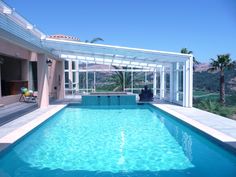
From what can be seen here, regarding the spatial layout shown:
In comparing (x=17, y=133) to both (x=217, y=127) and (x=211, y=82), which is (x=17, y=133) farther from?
(x=211, y=82)

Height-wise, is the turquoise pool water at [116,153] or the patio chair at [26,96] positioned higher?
the patio chair at [26,96]

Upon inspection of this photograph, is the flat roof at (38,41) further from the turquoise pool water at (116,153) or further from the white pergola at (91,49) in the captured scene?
the turquoise pool water at (116,153)

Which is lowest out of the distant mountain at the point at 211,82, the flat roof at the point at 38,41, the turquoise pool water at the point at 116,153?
the turquoise pool water at the point at 116,153

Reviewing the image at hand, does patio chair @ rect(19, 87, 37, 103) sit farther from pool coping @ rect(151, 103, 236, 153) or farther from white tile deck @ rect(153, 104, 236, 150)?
pool coping @ rect(151, 103, 236, 153)

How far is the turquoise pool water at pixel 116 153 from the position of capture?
6.05 metres

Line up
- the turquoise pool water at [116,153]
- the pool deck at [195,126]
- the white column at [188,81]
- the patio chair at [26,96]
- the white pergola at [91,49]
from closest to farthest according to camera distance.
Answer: the turquoise pool water at [116,153] < the pool deck at [195,126] < the white pergola at [91,49] < the white column at [188,81] < the patio chair at [26,96]

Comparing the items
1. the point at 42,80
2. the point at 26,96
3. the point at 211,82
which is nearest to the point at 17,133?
the point at 42,80

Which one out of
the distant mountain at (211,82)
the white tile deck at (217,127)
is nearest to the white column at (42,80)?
the white tile deck at (217,127)

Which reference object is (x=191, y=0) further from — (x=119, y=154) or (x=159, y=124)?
(x=119, y=154)

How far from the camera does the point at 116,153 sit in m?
7.44

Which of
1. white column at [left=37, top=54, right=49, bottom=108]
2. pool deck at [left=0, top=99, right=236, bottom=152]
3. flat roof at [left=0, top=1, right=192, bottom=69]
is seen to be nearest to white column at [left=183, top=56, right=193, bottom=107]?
flat roof at [left=0, top=1, right=192, bottom=69]

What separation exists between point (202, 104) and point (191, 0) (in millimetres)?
7705

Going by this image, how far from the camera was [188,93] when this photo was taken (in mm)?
15273

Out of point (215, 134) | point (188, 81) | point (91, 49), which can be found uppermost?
point (91, 49)
